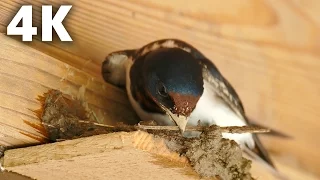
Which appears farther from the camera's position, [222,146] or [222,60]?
[222,60]

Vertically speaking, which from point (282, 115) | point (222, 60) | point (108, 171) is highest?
point (222, 60)

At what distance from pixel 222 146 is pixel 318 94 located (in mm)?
889

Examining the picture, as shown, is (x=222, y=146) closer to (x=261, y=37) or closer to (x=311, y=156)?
(x=261, y=37)

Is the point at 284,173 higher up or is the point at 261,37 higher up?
the point at 261,37

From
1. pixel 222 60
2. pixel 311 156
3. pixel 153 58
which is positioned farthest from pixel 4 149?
pixel 311 156

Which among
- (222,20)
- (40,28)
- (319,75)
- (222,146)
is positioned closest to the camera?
(222,146)

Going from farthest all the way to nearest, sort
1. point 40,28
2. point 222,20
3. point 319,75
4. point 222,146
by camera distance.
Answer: point 319,75
point 222,20
point 40,28
point 222,146

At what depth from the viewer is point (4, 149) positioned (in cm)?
136

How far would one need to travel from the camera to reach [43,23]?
58.3 inches

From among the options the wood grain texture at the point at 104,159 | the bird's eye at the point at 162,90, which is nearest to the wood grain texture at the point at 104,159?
the wood grain texture at the point at 104,159

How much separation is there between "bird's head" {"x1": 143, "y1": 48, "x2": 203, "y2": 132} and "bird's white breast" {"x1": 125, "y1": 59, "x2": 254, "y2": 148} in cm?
7

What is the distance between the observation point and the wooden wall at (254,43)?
5.65ft

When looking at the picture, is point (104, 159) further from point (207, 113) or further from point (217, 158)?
point (207, 113)

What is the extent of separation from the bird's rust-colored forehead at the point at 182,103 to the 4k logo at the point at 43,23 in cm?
30
